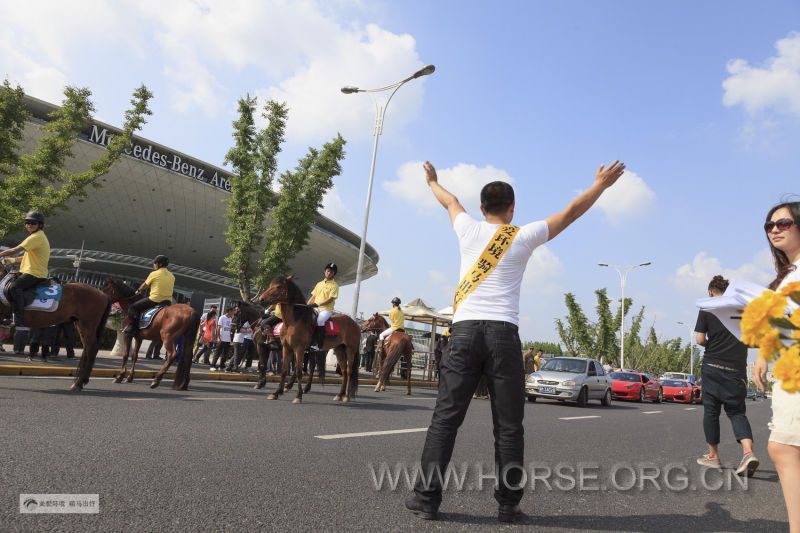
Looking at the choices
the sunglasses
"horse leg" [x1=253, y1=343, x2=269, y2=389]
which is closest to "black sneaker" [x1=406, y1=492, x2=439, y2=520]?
the sunglasses

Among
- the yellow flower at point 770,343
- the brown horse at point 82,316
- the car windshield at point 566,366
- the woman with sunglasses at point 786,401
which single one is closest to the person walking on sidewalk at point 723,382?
the woman with sunglasses at point 786,401

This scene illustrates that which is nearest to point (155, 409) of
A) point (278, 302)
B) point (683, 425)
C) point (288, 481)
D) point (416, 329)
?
point (278, 302)

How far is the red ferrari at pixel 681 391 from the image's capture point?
2914 centimetres

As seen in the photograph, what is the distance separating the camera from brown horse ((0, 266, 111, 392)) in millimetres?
8094

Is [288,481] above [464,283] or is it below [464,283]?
below

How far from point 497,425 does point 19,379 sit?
29.5 feet

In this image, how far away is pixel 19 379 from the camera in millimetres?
9094

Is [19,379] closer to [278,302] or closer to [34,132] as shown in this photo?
[278,302]

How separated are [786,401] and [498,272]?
5.23 ft

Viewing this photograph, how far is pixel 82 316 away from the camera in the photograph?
28.2ft

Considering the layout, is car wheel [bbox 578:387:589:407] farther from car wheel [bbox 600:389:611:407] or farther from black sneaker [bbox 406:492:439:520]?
black sneaker [bbox 406:492:439:520]

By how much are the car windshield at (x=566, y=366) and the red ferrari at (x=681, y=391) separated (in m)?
14.5

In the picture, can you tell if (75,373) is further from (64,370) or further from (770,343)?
(770,343)

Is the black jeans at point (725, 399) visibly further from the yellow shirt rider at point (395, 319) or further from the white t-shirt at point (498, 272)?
the yellow shirt rider at point (395, 319)
